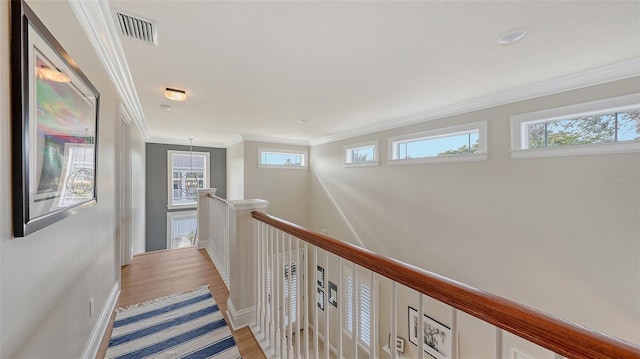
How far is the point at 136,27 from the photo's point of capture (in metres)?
1.63

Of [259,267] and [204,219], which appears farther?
[204,219]

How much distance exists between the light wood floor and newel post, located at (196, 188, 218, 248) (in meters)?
0.29

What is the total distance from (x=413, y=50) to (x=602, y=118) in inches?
77.2

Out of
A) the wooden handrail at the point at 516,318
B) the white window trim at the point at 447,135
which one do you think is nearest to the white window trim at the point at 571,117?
the white window trim at the point at 447,135

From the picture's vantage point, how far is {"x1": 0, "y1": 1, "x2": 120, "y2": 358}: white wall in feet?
2.52

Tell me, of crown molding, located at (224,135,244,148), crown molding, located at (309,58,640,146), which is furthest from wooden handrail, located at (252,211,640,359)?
crown molding, located at (224,135,244,148)

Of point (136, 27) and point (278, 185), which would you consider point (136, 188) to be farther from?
point (136, 27)

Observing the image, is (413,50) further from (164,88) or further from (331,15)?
(164,88)

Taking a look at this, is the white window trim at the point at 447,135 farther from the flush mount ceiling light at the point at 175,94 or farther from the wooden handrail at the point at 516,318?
the flush mount ceiling light at the point at 175,94

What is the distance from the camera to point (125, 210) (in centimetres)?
312

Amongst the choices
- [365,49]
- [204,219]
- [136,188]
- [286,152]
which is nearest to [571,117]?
[365,49]

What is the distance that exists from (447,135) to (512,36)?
1.74 meters

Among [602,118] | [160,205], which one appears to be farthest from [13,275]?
[160,205]

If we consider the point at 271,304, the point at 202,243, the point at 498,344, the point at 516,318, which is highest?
the point at 516,318
